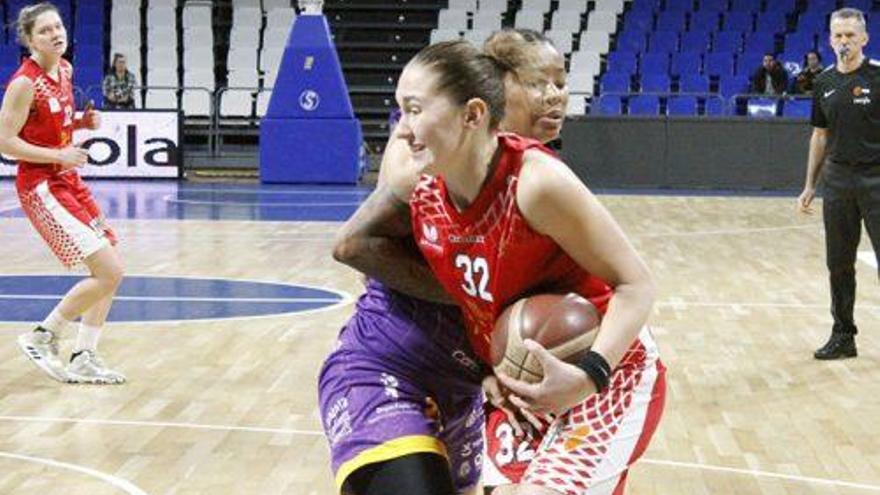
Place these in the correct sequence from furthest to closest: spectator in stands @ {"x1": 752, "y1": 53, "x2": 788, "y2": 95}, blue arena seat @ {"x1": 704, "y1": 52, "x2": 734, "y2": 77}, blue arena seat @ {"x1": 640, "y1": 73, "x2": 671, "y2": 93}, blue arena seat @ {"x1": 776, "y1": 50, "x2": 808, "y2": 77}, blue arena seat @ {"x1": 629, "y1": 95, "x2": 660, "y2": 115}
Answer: blue arena seat @ {"x1": 704, "y1": 52, "x2": 734, "y2": 77}, blue arena seat @ {"x1": 640, "y1": 73, "x2": 671, "y2": 93}, blue arena seat @ {"x1": 776, "y1": 50, "x2": 808, "y2": 77}, blue arena seat @ {"x1": 629, "y1": 95, "x2": 660, "y2": 115}, spectator in stands @ {"x1": 752, "y1": 53, "x2": 788, "y2": 95}

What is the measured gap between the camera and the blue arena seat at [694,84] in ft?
73.0

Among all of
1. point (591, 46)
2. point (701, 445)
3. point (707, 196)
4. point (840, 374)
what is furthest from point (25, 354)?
point (591, 46)

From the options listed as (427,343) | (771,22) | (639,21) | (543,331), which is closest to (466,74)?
(543,331)

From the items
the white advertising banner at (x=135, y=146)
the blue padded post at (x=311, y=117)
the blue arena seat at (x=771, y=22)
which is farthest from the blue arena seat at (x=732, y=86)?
the white advertising banner at (x=135, y=146)

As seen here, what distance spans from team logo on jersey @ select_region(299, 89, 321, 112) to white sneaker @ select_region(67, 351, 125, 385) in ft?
40.0

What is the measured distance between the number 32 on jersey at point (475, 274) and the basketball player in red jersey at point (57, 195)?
433 centimetres

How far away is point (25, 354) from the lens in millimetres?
7801

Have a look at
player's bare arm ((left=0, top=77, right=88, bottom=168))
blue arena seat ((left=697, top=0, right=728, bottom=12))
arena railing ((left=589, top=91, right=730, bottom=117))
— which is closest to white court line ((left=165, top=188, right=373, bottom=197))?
arena railing ((left=589, top=91, right=730, bottom=117))

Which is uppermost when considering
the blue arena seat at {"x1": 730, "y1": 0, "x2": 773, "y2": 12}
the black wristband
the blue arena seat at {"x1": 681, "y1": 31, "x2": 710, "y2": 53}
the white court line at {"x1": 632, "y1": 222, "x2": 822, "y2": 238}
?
the black wristband

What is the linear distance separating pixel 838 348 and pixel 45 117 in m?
4.28

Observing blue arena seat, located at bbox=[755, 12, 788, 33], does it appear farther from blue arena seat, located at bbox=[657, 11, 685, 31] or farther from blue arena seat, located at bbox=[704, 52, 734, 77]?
blue arena seat, located at bbox=[657, 11, 685, 31]

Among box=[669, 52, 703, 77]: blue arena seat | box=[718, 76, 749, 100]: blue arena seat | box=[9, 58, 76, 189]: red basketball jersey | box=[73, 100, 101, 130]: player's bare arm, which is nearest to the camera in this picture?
box=[9, 58, 76, 189]: red basketball jersey

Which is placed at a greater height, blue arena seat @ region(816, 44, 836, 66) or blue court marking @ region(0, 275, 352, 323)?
blue arena seat @ region(816, 44, 836, 66)

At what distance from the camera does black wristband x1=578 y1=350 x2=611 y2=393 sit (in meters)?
3.00
